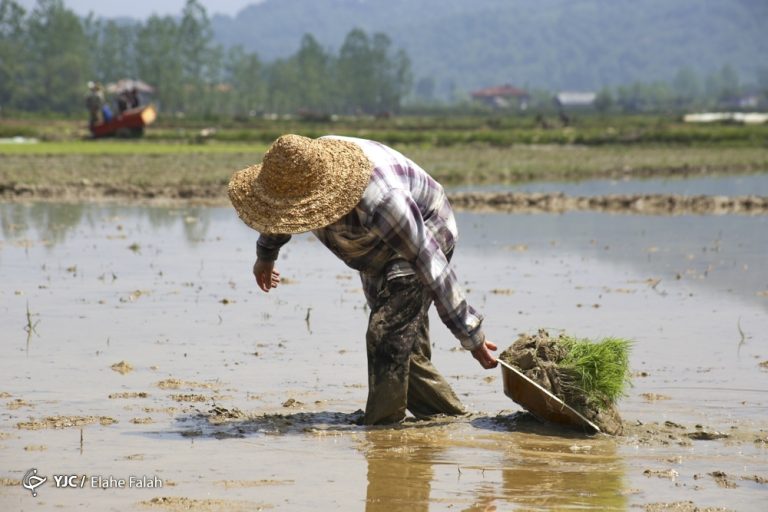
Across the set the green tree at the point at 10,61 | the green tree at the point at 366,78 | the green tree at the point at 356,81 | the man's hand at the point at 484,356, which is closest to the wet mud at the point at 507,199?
the man's hand at the point at 484,356

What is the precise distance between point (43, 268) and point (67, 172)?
39.6ft

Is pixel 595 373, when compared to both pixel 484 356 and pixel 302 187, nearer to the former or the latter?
pixel 484 356

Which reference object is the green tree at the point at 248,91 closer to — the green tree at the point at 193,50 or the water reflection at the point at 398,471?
the green tree at the point at 193,50

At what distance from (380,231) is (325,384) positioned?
1.78m

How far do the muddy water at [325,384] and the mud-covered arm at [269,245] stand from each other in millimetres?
787

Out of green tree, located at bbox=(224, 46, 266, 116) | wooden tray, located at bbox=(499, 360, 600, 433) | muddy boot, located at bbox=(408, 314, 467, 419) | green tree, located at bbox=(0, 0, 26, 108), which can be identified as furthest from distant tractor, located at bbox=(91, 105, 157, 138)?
green tree, located at bbox=(224, 46, 266, 116)

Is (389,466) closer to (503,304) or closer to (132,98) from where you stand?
(503,304)

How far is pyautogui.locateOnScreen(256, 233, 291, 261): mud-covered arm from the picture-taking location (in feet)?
21.5

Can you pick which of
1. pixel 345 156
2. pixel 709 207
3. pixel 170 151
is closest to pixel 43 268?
pixel 345 156

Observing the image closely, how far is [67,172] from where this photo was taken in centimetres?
2378

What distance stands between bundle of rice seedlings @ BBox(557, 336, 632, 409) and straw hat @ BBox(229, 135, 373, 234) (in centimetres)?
134

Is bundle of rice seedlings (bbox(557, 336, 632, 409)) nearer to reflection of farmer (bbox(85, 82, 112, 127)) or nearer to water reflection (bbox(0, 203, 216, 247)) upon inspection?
water reflection (bbox(0, 203, 216, 247))

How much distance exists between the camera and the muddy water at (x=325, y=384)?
17.5 feet

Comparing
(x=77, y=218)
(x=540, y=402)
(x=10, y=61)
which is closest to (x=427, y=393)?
(x=540, y=402)
